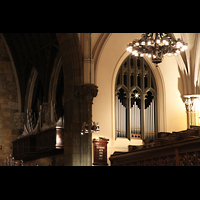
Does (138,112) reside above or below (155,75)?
below

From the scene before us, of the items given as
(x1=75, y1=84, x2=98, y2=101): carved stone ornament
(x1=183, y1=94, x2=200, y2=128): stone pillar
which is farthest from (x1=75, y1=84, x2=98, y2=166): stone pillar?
(x1=183, y1=94, x2=200, y2=128): stone pillar

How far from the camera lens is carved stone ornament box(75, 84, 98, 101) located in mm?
14211

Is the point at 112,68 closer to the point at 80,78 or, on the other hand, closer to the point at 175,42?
the point at 80,78

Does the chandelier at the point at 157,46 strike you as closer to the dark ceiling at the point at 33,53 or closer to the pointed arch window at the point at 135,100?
the pointed arch window at the point at 135,100

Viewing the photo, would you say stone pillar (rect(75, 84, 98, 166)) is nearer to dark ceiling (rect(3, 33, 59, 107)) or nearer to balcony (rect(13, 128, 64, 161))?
balcony (rect(13, 128, 64, 161))

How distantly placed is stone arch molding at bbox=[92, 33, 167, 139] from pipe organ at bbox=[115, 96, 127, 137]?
37cm

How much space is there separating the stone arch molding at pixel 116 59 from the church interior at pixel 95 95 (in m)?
0.04

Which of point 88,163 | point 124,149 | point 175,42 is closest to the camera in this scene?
point 175,42

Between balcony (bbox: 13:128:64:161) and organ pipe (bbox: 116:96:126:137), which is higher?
organ pipe (bbox: 116:96:126:137)
